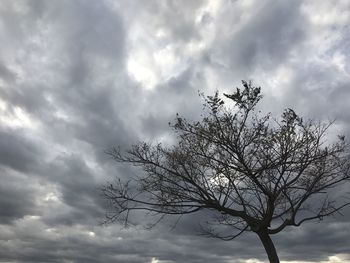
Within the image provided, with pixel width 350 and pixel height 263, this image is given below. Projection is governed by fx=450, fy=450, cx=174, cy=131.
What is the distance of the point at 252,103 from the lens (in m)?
17.4

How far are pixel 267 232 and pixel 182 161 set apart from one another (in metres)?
4.31

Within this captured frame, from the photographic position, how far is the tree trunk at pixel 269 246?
1661cm

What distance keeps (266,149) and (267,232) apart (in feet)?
10.6

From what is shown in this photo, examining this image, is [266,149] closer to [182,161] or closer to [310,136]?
[310,136]

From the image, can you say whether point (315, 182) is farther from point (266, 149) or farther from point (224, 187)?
point (224, 187)

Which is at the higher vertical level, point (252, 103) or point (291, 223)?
point (252, 103)

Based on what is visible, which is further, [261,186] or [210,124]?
[210,124]

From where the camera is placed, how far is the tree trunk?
654 inches

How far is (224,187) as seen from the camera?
17703mm

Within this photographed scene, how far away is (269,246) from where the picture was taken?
17.0 meters

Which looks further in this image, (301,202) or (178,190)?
(178,190)

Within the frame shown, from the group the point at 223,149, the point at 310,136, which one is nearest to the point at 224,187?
the point at 223,149

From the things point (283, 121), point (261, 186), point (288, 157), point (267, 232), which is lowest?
point (267, 232)

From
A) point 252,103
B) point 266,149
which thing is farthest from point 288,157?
point 252,103
